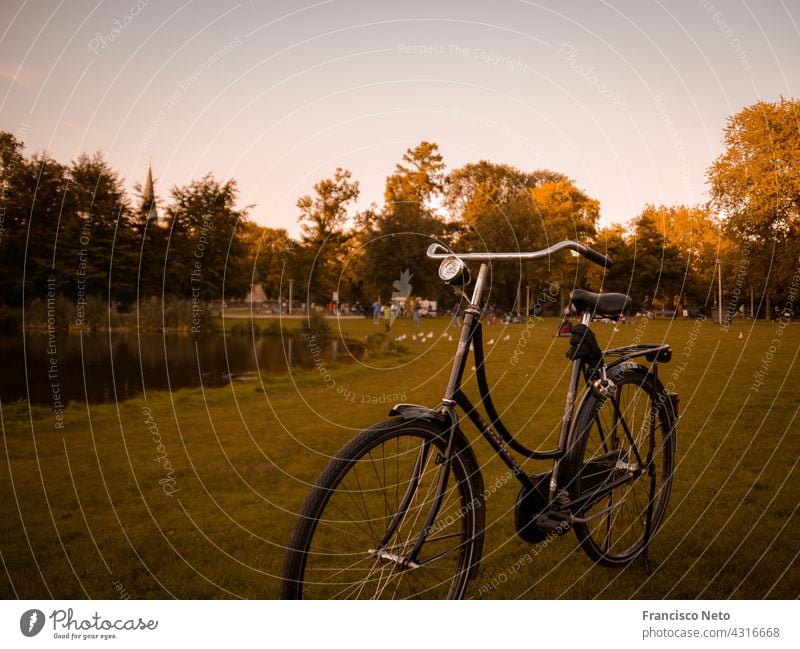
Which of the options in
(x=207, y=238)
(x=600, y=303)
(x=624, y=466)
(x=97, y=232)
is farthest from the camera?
(x=97, y=232)

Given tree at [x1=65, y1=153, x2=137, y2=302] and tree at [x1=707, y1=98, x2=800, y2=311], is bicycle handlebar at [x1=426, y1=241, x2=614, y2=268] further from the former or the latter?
tree at [x1=65, y1=153, x2=137, y2=302]

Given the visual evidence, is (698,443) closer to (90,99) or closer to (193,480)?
(193,480)

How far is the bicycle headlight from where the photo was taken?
2.79m

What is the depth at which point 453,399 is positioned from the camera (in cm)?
283

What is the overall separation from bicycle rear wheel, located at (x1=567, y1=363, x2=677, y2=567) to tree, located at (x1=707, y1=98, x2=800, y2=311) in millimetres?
→ 6015

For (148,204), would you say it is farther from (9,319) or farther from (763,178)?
(763,178)

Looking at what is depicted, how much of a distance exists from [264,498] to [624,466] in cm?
285

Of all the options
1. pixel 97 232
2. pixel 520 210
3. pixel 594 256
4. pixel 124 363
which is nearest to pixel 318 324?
pixel 520 210

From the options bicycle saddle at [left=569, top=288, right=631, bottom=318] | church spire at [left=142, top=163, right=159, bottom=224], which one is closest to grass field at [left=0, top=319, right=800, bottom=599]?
bicycle saddle at [left=569, top=288, right=631, bottom=318]

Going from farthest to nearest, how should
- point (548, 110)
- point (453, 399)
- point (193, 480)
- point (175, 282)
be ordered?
point (175, 282) → point (193, 480) → point (548, 110) → point (453, 399)

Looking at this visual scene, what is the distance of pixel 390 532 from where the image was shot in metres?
2.81

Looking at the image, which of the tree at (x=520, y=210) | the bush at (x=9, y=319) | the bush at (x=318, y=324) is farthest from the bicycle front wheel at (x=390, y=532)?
the bush at (x=318, y=324)

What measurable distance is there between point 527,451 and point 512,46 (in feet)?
9.55
